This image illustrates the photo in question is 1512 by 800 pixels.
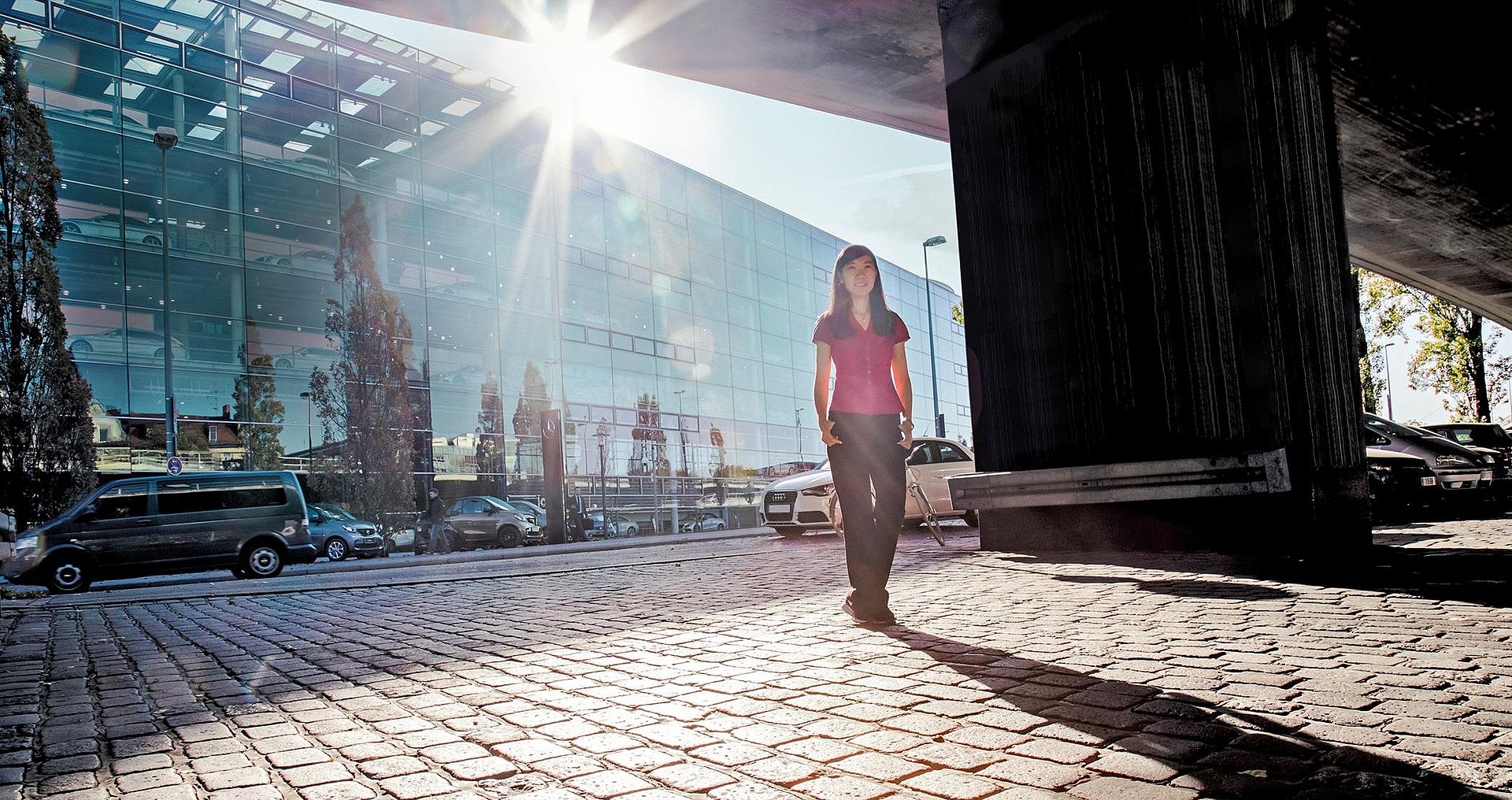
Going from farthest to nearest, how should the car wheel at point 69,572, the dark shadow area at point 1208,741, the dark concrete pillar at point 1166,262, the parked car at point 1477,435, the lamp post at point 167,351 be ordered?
1. the lamp post at point 167,351
2. the parked car at point 1477,435
3. the car wheel at point 69,572
4. the dark concrete pillar at point 1166,262
5. the dark shadow area at point 1208,741

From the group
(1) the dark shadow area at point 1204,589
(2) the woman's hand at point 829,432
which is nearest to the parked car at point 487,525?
(1) the dark shadow area at point 1204,589

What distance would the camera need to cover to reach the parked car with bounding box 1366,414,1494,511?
40.3ft

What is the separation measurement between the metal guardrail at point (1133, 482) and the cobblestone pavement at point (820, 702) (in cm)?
105

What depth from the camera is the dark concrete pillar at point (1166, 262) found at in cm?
682

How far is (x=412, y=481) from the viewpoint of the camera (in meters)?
28.8

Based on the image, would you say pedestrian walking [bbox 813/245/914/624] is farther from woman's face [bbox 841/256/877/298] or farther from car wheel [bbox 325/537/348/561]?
car wheel [bbox 325/537/348/561]

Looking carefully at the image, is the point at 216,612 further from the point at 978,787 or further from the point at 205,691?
the point at 978,787

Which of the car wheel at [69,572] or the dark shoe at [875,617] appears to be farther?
the car wheel at [69,572]

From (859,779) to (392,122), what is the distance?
3354cm

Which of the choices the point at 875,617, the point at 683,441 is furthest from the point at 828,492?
the point at 683,441

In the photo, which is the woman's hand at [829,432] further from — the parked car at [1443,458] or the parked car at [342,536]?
the parked car at [342,536]

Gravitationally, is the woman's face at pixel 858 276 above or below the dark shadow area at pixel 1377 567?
above

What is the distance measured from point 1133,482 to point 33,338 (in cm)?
2294

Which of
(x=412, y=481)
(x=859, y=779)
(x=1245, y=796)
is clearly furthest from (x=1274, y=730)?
(x=412, y=481)
